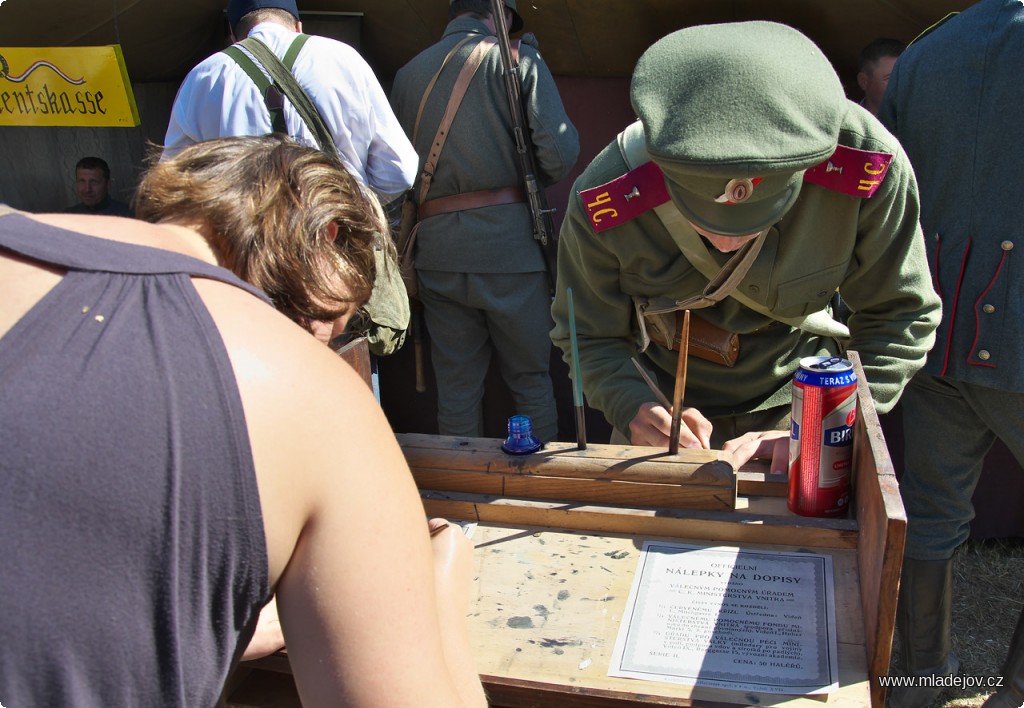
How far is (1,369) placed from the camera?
690 mm

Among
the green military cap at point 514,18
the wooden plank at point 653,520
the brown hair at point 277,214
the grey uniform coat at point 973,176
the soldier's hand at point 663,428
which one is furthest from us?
the green military cap at point 514,18

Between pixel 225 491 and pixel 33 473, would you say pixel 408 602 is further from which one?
pixel 33 473

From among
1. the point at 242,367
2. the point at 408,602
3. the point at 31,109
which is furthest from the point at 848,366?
the point at 31,109

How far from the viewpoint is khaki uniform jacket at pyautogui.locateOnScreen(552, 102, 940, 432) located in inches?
66.4

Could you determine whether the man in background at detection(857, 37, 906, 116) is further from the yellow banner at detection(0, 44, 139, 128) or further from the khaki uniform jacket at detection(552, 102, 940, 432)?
the yellow banner at detection(0, 44, 139, 128)

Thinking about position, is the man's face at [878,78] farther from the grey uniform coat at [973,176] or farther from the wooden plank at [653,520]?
the wooden plank at [653,520]

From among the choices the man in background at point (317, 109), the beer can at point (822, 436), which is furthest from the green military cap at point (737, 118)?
the man in background at point (317, 109)

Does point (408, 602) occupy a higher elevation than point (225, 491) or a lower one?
lower

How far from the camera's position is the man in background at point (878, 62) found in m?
2.81

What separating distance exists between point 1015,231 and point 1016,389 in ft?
1.21

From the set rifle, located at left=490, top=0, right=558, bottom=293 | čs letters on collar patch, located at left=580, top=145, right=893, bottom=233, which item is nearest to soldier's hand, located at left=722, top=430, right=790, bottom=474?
čs letters on collar patch, located at left=580, top=145, right=893, bottom=233

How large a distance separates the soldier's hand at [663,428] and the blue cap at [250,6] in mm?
1741

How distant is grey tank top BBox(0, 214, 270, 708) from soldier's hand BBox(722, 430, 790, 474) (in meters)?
1.06

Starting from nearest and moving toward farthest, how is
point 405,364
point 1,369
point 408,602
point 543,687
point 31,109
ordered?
point 1,369 → point 408,602 → point 543,687 → point 31,109 → point 405,364
